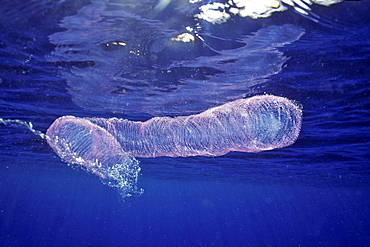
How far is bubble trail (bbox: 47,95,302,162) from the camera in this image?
5.02 m

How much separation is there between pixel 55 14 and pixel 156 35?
8.30 ft

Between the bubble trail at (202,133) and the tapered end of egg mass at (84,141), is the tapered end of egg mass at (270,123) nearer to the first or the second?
the bubble trail at (202,133)

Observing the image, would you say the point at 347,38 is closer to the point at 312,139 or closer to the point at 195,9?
the point at 195,9

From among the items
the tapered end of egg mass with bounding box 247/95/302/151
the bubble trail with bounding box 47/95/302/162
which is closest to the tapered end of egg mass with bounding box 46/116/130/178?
the bubble trail with bounding box 47/95/302/162

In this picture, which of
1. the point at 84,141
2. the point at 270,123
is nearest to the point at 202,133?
the point at 270,123

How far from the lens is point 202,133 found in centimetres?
524

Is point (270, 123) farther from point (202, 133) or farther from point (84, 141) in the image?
point (84, 141)

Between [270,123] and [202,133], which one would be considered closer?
[270,123]

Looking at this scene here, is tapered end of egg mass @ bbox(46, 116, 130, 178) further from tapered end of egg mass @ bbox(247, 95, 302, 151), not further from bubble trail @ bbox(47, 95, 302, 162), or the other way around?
tapered end of egg mass @ bbox(247, 95, 302, 151)

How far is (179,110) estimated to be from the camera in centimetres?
1150

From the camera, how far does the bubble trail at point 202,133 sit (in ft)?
16.5

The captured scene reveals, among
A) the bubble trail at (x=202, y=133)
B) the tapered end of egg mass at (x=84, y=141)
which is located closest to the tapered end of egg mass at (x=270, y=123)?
the bubble trail at (x=202, y=133)

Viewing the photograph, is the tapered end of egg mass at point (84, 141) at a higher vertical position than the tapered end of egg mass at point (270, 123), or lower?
lower

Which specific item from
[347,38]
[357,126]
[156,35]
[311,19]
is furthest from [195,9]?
[357,126]
